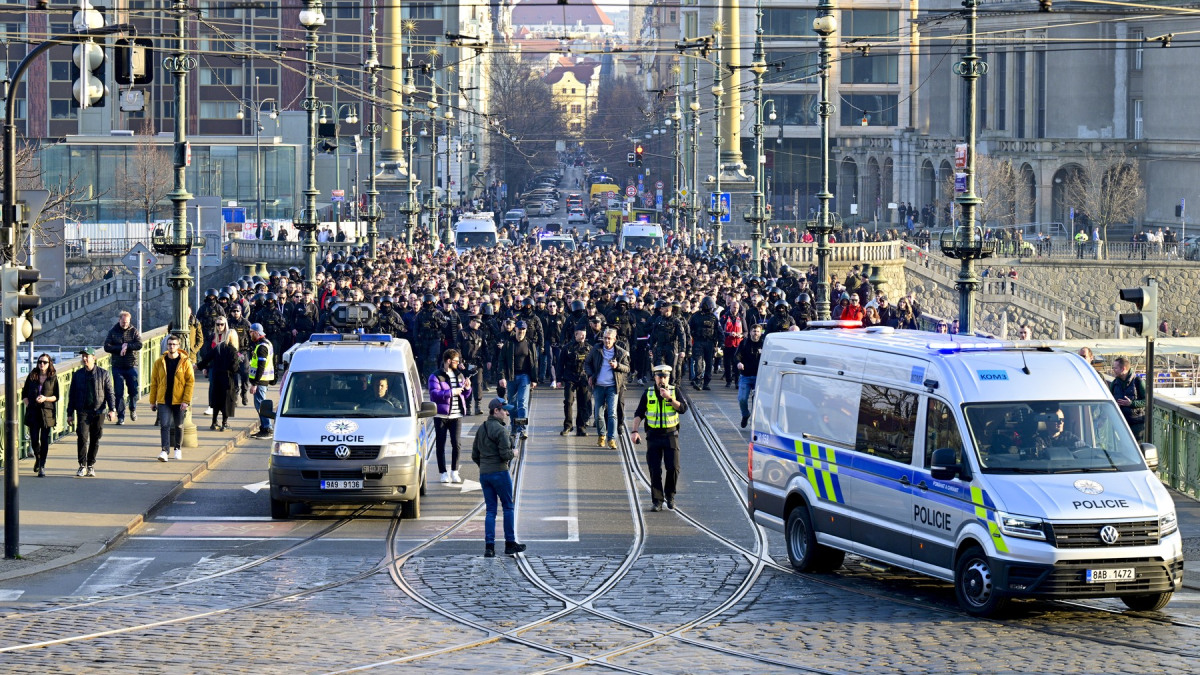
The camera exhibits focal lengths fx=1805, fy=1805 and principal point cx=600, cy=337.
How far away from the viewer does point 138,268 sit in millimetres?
32969

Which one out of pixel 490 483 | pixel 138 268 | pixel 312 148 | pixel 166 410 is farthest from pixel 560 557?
pixel 312 148

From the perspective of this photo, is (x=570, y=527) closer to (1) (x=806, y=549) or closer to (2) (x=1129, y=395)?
(1) (x=806, y=549)

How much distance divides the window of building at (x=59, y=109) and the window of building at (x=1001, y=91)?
2203 inches

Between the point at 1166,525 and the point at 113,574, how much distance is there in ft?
28.5

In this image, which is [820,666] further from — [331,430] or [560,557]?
[331,430]

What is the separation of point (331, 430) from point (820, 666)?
823 centimetres

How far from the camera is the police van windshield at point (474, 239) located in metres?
72.0

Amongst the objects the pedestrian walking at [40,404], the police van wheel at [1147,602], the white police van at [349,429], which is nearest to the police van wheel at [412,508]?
the white police van at [349,429]

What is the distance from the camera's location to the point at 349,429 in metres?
18.8

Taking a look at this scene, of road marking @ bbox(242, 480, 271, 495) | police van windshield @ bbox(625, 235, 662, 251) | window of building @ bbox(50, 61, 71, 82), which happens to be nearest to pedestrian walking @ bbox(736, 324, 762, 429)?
road marking @ bbox(242, 480, 271, 495)

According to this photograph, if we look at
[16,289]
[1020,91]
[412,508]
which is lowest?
[412,508]

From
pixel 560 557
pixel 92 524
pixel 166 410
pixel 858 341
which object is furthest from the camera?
pixel 166 410

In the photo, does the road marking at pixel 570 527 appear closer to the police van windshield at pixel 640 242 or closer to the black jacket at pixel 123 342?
the black jacket at pixel 123 342

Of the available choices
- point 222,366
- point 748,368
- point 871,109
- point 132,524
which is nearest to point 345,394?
point 132,524
